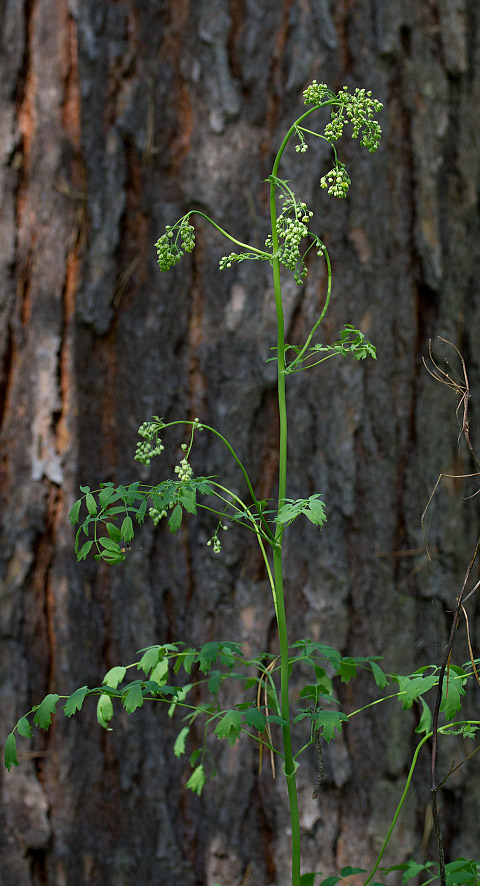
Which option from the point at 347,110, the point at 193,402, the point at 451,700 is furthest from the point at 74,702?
the point at 193,402

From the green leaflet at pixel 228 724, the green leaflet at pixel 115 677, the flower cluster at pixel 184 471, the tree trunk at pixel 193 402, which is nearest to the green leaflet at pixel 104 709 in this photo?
the green leaflet at pixel 115 677

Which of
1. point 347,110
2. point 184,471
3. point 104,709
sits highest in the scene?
point 347,110

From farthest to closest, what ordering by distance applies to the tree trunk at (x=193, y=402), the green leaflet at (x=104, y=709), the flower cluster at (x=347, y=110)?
the tree trunk at (x=193, y=402), the green leaflet at (x=104, y=709), the flower cluster at (x=347, y=110)

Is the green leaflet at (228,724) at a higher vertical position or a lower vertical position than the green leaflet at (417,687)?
lower

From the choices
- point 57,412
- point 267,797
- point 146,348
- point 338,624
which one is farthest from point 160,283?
point 267,797

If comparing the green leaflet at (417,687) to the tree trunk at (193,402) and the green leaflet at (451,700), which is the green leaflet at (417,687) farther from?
the tree trunk at (193,402)

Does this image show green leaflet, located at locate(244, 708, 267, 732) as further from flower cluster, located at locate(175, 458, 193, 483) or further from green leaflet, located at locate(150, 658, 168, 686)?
flower cluster, located at locate(175, 458, 193, 483)

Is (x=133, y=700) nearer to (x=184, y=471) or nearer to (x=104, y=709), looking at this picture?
(x=104, y=709)

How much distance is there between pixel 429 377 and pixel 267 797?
97 cm

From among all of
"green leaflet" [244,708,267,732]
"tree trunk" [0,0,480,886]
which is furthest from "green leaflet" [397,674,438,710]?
"tree trunk" [0,0,480,886]

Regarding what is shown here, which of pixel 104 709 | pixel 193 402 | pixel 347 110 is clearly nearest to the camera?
pixel 347 110

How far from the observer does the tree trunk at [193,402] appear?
1.55 metres

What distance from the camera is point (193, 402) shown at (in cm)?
162

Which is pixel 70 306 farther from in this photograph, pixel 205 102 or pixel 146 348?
pixel 205 102
